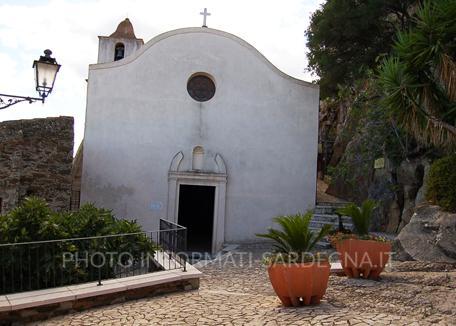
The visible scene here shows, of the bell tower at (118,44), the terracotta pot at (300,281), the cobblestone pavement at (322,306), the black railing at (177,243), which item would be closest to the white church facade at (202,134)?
the black railing at (177,243)

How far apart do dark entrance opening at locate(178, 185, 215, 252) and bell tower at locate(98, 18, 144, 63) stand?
1109 cm

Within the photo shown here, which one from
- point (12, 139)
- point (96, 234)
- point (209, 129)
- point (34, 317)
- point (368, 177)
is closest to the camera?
point (34, 317)

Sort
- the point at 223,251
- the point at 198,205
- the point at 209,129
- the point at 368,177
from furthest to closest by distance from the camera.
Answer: the point at 198,205 → the point at 368,177 → the point at 209,129 → the point at 223,251

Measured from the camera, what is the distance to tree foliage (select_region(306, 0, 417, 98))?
15305 millimetres

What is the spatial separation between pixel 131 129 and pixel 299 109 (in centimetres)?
529

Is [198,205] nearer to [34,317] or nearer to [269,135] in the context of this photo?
[269,135]

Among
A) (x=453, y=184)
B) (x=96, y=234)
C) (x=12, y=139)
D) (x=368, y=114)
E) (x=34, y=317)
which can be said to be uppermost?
(x=368, y=114)

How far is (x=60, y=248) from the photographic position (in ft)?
25.5

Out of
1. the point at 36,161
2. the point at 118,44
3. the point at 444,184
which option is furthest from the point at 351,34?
the point at 118,44

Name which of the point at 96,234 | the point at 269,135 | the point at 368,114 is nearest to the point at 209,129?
the point at 269,135

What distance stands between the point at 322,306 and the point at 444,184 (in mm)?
4604

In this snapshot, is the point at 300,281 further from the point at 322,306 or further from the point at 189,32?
the point at 189,32

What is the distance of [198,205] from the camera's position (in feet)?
62.5

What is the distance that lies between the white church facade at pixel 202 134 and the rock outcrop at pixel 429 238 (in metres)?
5.62
